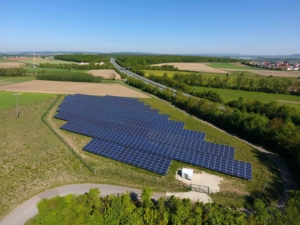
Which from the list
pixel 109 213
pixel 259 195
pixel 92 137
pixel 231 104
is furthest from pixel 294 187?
pixel 231 104

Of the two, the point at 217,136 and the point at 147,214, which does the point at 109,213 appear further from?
the point at 217,136

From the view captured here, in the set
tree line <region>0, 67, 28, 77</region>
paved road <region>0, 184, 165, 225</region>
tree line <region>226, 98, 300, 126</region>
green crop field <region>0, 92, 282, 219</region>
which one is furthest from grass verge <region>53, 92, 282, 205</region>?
tree line <region>0, 67, 28, 77</region>

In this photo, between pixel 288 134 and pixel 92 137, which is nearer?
pixel 288 134

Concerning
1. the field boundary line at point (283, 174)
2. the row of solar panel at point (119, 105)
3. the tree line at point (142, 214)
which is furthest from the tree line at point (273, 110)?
the tree line at point (142, 214)

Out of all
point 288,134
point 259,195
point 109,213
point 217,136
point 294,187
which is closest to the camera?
point 109,213

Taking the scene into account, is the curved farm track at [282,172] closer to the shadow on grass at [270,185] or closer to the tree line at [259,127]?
the shadow on grass at [270,185]
